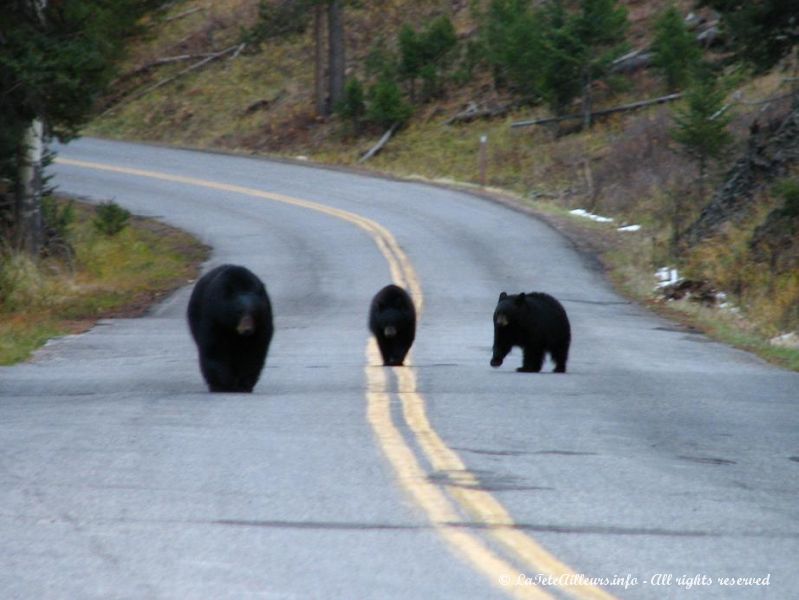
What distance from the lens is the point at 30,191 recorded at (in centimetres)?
2381

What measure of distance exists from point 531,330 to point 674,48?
28.1 meters

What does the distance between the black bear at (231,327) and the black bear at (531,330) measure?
3112mm

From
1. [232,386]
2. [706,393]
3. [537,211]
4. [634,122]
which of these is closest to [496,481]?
[232,386]

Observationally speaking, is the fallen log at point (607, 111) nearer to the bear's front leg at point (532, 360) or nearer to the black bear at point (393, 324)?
the black bear at point (393, 324)

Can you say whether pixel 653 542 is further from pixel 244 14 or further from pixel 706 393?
pixel 244 14

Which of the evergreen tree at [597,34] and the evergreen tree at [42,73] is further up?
Answer: the evergreen tree at [597,34]

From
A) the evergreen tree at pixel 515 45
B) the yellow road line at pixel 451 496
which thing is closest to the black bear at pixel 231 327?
the yellow road line at pixel 451 496

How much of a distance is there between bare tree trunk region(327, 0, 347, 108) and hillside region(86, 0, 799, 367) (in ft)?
3.52

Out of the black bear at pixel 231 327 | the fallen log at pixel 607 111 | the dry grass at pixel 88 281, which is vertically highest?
the fallen log at pixel 607 111

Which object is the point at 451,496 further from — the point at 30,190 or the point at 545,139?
the point at 545,139

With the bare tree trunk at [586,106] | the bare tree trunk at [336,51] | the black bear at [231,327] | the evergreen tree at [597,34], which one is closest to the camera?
the black bear at [231,327]

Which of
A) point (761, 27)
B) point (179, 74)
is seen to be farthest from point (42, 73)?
point (179, 74)

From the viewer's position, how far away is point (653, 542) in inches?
253

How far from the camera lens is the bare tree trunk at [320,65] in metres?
49.8
